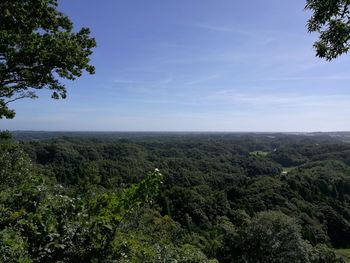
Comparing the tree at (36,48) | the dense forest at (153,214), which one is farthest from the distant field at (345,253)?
the tree at (36,48)

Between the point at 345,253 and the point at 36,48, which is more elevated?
the point at 36,48

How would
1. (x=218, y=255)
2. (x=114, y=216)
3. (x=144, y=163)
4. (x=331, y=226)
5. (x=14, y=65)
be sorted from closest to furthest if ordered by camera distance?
(x=114, y=216), (x=14, y=65), (x=218, y=255), (x=331, y=226), (x=144, y=163)

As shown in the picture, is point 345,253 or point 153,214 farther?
point 345,253

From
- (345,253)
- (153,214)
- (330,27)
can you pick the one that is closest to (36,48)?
(330,27)

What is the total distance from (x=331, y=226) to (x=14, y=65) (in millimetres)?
83409

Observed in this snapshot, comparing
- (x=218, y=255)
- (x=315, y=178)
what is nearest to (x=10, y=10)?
(x=218, y=255)

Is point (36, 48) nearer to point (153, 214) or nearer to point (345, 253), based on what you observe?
point (153, 214)

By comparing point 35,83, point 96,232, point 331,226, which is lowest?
point 331,226

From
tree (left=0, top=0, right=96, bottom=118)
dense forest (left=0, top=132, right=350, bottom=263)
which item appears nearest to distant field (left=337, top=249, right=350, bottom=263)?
dense forest (left=0, top=132, right=350, bottom=263)

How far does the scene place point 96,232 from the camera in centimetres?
616

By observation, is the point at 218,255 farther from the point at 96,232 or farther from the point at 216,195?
the point at 216,195

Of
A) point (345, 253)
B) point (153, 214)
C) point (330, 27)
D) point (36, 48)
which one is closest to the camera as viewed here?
point (330, 27)

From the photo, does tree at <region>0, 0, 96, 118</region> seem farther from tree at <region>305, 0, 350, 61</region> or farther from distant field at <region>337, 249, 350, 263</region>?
distant field at <region>337, 249, 350, 263</region>

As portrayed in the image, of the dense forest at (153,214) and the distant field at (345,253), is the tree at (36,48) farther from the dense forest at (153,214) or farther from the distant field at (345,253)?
the distant field at (345,253)
